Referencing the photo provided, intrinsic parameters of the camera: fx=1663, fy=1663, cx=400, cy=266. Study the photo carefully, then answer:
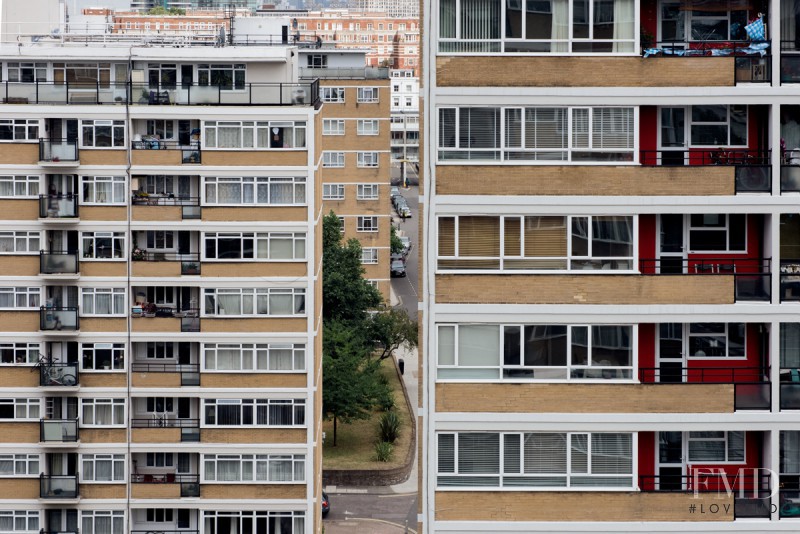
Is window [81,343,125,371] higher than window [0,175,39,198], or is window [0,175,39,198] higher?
window [0,175,39,198]

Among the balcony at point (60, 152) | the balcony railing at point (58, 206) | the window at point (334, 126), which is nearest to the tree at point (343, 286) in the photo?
the window at point (334, 126)

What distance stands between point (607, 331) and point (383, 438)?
65.7 meters

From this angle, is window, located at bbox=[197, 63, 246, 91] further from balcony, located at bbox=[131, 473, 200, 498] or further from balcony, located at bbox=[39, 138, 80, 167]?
balcony, located at bbox=[131, 473, 200, 498]

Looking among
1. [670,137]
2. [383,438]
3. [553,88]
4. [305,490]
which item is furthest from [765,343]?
[383,438]

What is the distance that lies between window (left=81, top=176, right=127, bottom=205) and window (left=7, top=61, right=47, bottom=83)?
5053 millimetres

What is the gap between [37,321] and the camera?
2112 inches

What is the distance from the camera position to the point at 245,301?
5438 cm

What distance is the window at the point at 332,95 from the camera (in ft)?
367

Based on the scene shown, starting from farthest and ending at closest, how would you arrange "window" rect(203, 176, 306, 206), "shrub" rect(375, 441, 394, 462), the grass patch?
"shrub" rect(375, 441, 394, 462)
the grass patch
"window" rect(203, 176, 306, 206)

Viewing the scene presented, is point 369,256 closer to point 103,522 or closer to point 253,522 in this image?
point 253,522

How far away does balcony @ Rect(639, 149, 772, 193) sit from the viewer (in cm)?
2358

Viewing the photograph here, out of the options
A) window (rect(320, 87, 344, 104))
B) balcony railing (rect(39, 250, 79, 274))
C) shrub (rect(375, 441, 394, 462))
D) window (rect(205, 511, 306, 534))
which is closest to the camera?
balcony railing (rect(39, 250, 79, 274))

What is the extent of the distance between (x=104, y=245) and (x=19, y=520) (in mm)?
9302

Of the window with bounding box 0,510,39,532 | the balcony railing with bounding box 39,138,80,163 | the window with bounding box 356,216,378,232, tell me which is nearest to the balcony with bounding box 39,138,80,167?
the balcony railing with bounding box 39,138,80,163
